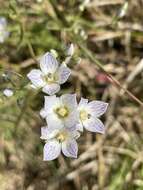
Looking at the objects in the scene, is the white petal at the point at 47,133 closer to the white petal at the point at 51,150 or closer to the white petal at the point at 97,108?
the white petal at the point at 51,150

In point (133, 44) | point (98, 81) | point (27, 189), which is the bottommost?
point (27, 189)

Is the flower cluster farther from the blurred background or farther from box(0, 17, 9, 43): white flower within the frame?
box(0, 17, 9, 43): white flower

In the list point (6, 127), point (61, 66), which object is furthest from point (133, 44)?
point (61, 66)

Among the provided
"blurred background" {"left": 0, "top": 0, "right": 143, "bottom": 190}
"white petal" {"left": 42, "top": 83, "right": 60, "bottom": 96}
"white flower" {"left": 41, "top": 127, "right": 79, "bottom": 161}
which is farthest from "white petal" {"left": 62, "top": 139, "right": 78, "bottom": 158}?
"blurred background" {"left": 0, "top": 0, "right": 143, "bottom": 190}

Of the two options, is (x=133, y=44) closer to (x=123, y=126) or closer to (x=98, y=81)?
(x=98, y=81)

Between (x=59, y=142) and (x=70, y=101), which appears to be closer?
(x=70, y=101)

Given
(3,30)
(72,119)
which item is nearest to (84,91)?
(3,30)

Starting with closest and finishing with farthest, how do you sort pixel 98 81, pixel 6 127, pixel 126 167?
pixel 6 127 → pixel 126 167 → pixel 98 81

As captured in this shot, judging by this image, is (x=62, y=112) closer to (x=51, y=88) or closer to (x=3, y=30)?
(x=51, y=88)
